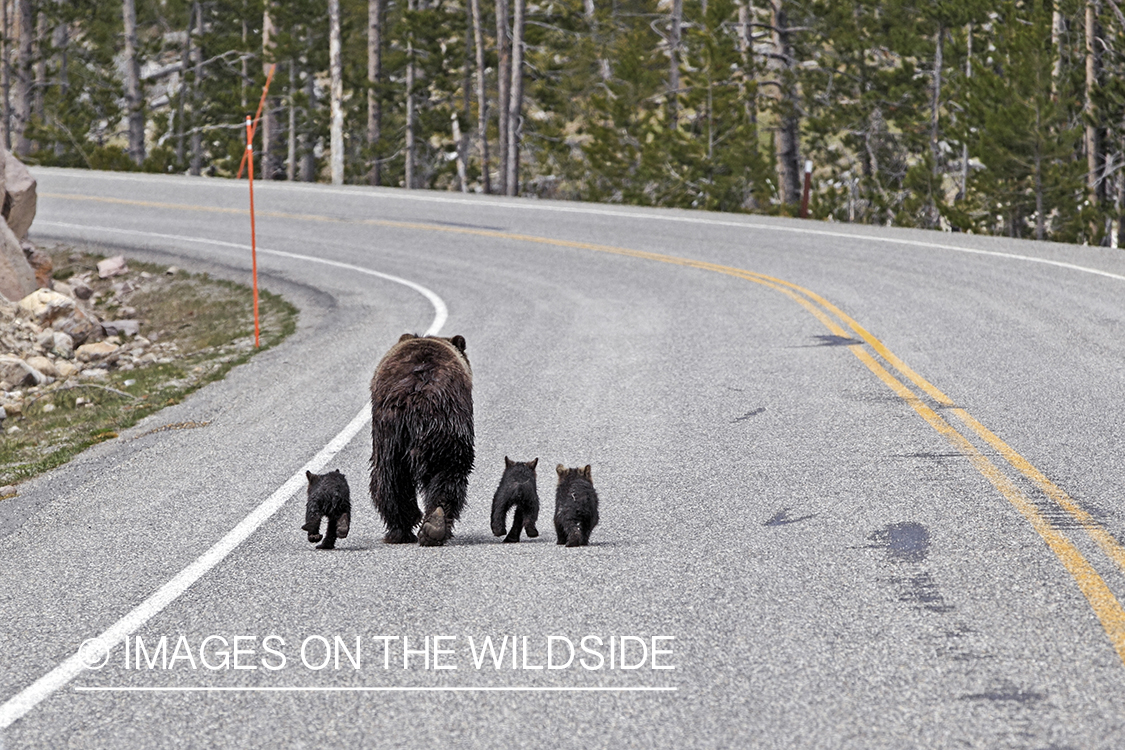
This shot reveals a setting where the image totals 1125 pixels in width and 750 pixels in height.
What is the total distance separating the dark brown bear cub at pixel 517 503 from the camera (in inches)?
242

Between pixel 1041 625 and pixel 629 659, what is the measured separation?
1685mm

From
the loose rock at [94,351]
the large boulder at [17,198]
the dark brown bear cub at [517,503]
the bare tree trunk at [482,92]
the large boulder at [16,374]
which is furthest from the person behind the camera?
the bare tree trunk at [482,92]

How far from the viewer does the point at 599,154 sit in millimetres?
39875

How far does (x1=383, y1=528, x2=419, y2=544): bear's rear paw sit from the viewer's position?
6.15 metres

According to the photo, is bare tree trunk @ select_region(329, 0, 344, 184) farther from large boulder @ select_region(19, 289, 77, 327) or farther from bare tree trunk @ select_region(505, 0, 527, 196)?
large boulder @ select_region(19, 289, 77, 327)

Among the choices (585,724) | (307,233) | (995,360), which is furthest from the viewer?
(307,233)

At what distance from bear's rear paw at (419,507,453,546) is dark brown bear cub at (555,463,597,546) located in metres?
0.58

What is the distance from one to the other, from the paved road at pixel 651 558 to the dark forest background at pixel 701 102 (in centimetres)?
1365

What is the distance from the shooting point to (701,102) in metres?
34.7

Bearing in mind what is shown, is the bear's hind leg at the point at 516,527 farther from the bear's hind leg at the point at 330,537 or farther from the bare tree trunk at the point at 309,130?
the bare tree trunk at the point at 309,130

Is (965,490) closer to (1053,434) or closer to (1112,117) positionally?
(1053,434)

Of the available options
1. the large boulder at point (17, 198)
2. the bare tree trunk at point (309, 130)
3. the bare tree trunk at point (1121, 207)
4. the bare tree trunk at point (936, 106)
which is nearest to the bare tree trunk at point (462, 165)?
the bare tree trunk at point (309, 130)

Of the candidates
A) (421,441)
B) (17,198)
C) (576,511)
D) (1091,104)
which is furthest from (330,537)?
(1091,104)

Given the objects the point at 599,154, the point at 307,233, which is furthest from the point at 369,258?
the point at 599,154
